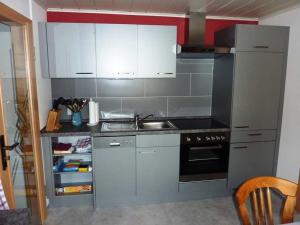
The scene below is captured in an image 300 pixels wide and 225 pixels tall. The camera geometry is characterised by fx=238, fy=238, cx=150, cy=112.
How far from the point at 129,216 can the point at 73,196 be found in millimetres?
668

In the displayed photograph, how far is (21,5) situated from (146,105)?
1690 mm

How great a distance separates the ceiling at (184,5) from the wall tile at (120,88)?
835mm

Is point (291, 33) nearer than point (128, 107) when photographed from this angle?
Yes

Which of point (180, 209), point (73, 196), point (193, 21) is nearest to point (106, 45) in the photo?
point (193, 21)

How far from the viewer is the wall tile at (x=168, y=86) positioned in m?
3.02

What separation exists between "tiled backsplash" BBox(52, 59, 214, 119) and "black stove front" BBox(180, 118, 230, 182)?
1.97ft

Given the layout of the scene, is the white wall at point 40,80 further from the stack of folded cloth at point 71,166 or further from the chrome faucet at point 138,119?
the chrome faucet at point 138,119

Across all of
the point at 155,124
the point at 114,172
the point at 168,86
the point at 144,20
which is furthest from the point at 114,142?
the point at 144,20

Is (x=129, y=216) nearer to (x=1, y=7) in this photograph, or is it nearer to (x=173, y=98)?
(x=173, y=98)

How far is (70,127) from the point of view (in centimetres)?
264

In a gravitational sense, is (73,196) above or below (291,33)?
below

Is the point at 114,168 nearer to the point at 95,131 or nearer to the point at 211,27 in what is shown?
the point at 95,131

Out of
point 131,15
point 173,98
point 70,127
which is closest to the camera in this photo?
point 70,127

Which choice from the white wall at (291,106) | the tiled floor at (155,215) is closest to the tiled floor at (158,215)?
the tiled floor at (155,215)
